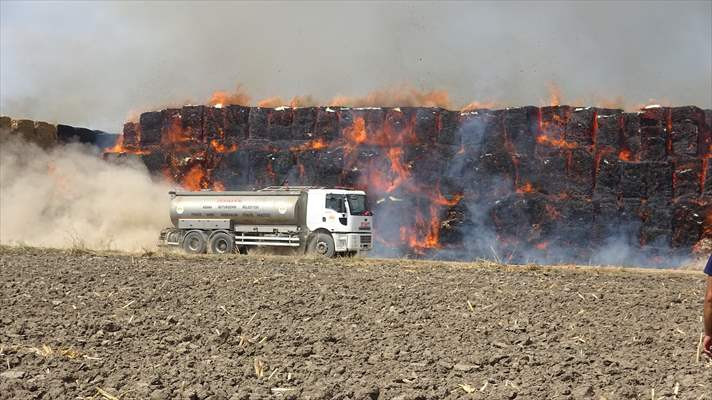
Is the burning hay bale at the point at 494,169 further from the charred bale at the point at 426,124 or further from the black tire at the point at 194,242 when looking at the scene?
the black tire at the point at 194,242

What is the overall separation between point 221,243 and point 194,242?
47.7 inches

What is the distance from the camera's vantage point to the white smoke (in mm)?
33406

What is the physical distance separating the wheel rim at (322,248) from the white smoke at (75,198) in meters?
8.45

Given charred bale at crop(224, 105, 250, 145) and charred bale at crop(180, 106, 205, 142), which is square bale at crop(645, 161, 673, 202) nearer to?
charred bale at crop(224, 105, 250, 145)

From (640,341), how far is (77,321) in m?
6.88

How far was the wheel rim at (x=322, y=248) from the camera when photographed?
1051 inches

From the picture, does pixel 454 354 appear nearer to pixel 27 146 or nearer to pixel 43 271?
pixel 43 271

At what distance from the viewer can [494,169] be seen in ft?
106

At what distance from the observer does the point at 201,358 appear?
7832 millimetres

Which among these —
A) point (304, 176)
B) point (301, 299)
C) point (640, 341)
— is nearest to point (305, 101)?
point (304, 176)

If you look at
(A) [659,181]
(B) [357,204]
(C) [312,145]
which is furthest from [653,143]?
(C) [312,145]

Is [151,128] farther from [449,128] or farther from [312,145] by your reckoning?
[449,128]

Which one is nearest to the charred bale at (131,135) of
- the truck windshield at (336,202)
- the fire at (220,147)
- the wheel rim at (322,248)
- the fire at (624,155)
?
the fire at (220,147)

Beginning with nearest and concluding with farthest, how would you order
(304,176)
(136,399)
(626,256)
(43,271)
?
1. (136,399)
2. (43,271)
3. (626,256)
4. (304,176)
